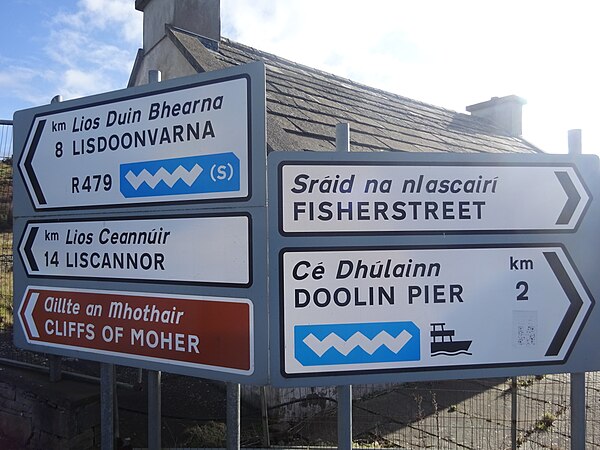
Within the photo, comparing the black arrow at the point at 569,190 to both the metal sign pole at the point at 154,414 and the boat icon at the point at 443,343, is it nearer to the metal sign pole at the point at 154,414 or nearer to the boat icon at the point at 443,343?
the boat icon at the point at 443,343

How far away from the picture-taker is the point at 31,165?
2.82 m

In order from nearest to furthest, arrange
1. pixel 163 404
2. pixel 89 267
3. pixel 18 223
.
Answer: pixel 89 267 < pixel 18 223 < pixel 163 404

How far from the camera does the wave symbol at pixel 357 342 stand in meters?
2.13

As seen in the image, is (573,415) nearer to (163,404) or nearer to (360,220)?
(360,220)

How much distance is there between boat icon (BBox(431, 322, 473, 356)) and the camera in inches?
86.9

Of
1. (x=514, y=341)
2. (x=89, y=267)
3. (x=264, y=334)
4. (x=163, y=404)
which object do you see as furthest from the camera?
(x=163, y=404)

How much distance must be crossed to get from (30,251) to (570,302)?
323 centimetres

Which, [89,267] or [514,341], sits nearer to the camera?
[514,341]

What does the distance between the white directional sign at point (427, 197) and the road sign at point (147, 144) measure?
1.02 feet

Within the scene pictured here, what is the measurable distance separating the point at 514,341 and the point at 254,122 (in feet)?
5.79

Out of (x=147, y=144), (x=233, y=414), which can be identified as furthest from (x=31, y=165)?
(x=233, y=414)

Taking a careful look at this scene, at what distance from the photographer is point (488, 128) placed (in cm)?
1395

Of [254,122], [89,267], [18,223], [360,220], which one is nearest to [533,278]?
[360,220]

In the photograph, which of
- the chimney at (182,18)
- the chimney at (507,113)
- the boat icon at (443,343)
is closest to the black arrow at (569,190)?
the boat icon at (443,343)
